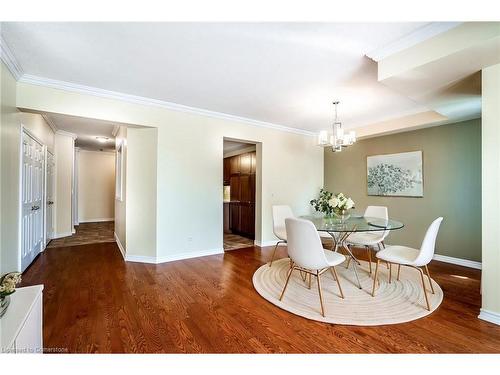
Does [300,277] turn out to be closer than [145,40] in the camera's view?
No

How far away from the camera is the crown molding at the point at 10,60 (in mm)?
2132

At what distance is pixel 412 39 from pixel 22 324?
3.26 meters

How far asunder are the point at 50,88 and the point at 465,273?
598cm

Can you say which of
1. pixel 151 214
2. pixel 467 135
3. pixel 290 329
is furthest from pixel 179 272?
pixel 467 135

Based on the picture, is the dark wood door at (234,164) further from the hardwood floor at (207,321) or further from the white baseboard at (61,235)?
the white baseboard at (61,235)

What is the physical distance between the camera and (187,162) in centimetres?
391

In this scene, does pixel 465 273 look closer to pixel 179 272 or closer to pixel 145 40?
pixel 179 272

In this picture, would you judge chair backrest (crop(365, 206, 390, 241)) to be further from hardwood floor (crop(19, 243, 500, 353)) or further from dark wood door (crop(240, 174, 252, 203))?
dark wood door (crop(240, 174, 252, 203))

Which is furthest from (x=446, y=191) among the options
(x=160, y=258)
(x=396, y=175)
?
(x=160, y=258)

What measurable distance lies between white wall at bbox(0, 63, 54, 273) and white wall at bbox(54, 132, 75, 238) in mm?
2804

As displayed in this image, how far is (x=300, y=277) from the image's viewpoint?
119 inches

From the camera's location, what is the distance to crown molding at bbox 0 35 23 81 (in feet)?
6.99

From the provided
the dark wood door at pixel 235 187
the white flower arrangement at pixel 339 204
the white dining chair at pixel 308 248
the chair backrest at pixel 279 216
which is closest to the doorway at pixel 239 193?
the dark wood door at pixel 235 187

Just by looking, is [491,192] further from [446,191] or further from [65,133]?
[65,133]
